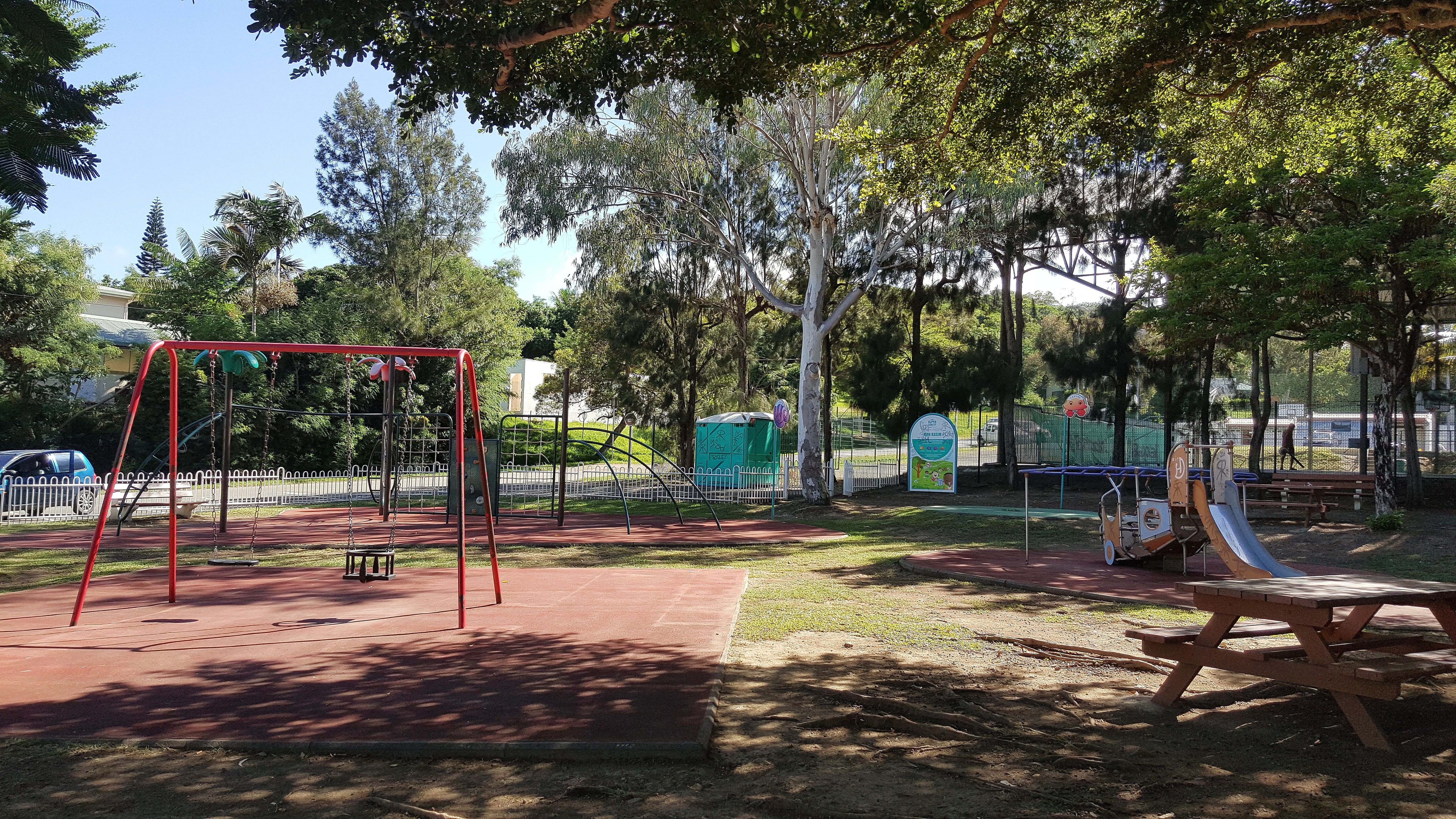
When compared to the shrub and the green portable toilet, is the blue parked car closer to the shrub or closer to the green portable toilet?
the green portable toilet

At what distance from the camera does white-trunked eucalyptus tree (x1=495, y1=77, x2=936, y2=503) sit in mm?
22953

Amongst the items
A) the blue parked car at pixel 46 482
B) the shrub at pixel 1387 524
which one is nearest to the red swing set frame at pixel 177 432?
the blue parked car at pixel 46 482

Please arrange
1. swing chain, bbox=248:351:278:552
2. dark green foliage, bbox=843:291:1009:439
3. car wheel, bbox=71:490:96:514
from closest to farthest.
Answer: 1. swing chain, bbox=248:351:278:552
2. car wheel, bbox=71:490:96:514
3. dark green foliage, bbox=843:291:1009:439

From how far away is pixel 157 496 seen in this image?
1816cm

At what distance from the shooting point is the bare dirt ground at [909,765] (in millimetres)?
3945

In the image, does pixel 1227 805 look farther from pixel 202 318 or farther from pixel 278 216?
pixel 278 216

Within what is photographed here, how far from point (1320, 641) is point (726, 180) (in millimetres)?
21740

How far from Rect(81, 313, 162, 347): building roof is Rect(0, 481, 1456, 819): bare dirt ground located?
34820 millimetres

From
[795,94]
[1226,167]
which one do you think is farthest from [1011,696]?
[795,94]

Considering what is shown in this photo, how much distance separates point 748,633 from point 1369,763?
171 inches

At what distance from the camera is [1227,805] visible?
157 inches

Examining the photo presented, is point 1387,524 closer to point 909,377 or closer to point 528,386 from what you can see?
point 909,377

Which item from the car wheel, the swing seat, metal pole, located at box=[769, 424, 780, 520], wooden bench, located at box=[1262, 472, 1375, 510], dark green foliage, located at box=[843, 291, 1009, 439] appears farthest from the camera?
dark green foliage, located at box=[843, 291, 1009, 439]

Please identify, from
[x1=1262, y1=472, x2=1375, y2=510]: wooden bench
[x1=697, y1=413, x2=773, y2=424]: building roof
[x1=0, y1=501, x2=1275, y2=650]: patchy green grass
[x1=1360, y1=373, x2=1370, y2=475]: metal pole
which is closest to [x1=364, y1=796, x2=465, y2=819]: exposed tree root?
[x1=0, y1=501, x2=1275, y2=650]: patchy green grass
